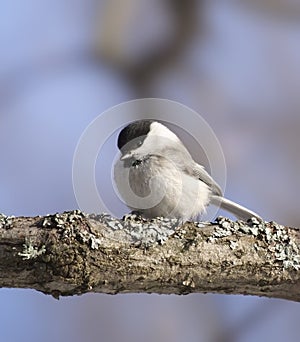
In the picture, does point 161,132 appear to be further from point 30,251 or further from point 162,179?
point 30,251

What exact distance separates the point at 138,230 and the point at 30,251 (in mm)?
255

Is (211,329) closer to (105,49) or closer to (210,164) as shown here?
(210,164)

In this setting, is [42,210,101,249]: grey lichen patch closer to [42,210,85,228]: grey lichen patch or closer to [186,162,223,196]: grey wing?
[42,210,85,228]: grey lichen patch

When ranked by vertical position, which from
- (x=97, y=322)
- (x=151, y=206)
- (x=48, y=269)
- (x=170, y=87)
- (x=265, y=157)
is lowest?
(x=48, y=269)

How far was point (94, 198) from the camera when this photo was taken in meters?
1.85

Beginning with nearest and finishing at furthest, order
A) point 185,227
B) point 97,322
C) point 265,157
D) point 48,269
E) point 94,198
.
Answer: point 48,269 < point 185,227 < point 94,198 < point 265,157 < point 97,322

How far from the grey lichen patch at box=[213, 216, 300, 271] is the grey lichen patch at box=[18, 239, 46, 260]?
1.26ft

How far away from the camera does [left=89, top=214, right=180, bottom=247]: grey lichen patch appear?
135 centimetres

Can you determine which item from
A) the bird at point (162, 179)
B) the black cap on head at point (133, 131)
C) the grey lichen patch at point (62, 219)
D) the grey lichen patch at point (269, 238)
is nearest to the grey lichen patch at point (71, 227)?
the grey lichen patch at point (62, 219)

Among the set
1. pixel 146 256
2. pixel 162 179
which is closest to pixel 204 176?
pixel 162 179

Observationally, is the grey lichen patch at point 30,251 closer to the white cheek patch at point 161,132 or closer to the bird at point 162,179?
the bird at point 162,179

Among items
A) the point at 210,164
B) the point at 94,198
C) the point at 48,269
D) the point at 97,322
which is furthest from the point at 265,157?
the point at 48,269

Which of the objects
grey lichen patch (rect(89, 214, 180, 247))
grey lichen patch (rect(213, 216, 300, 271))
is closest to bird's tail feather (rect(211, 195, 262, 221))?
grey lichen patch (rect(213, 216, 300, 271))

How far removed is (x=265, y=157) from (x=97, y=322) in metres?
0.79
